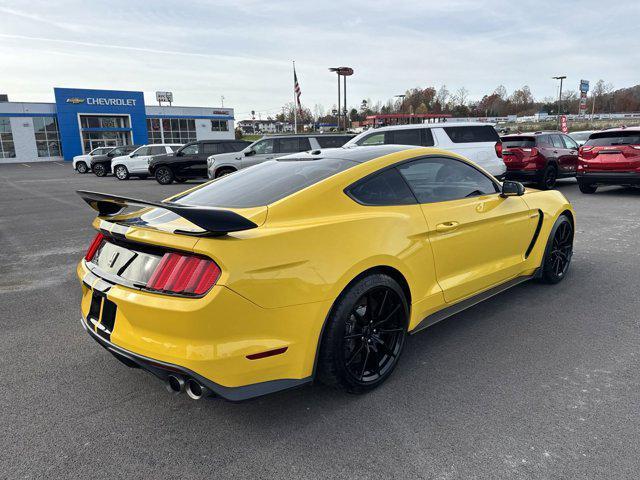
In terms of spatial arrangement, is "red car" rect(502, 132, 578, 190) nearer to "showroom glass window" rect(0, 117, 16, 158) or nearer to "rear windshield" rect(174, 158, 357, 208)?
"rear windshield" rect(174, 158, 357, 208)

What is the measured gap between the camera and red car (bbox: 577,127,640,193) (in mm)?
11117

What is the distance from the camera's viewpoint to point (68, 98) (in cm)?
4509

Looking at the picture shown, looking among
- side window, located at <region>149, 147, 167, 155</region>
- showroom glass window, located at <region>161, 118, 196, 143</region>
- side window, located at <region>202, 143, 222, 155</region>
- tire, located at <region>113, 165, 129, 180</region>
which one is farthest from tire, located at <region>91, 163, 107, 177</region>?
showroom glass window, located at <region>161, 118, 196, 143</region>

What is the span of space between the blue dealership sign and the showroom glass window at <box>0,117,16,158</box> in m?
4.21

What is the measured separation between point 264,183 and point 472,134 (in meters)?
9.18

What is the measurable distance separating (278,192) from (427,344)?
171cm

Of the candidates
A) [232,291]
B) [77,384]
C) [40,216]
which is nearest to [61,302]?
[77,384]

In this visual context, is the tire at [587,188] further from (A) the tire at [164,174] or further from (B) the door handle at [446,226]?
(A) the tire at [164,174]

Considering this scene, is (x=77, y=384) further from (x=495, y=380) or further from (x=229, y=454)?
(x=495, y=380)

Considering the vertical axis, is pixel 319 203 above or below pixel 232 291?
above

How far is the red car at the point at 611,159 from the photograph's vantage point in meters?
11.1

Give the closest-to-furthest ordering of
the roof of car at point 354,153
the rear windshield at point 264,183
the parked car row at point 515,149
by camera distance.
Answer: the rear windshield at point 264,183
the roof of car at point 354,153
the parked car row at point 515,149

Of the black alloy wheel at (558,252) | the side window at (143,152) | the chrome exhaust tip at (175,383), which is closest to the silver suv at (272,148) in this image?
the side window at (143,152)

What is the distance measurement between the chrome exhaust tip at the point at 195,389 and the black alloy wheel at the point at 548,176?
12.5 meters
